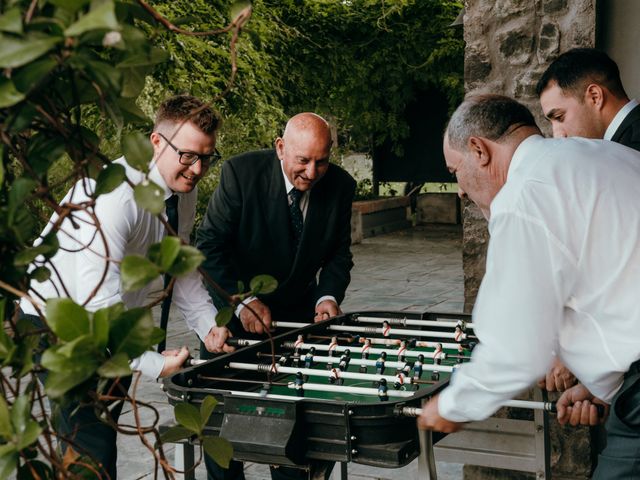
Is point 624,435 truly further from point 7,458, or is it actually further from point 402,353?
point 7,458

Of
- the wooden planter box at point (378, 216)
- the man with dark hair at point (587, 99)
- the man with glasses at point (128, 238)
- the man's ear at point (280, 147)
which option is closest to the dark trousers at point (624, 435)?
the man with glasses at point (128, 238)

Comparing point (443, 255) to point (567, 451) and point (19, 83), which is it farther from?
point (19, 83)

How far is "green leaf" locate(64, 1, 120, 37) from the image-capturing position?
0.84 metres

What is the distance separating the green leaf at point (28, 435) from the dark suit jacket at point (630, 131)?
8.73 ft

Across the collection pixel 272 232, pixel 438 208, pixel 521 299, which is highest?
pixel 521 299

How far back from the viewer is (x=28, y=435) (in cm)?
99

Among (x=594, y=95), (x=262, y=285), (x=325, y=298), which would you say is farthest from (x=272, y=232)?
(x=262, y=285)

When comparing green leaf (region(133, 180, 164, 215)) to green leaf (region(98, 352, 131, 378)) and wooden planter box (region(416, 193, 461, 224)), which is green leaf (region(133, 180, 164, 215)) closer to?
green leaf (region(98, 352, 131, 378))

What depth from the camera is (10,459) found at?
3.25 feet

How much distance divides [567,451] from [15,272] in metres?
3.51

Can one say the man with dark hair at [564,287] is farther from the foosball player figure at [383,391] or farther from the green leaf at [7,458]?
the green leaf at [7,458]

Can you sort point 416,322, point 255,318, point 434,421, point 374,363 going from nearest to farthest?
1. point 434,421
2. point 374,363
3. point 416,322
4. point 255,318

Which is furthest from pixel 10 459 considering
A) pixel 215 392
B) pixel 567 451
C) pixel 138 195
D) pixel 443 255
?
pixel 443 255

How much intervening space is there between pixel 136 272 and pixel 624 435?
4.95 ft
